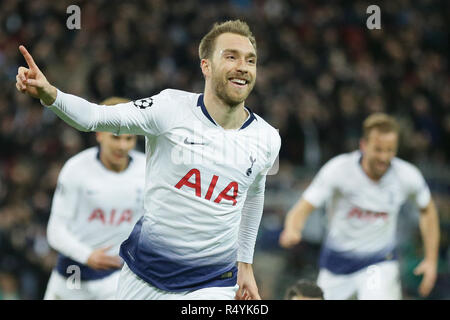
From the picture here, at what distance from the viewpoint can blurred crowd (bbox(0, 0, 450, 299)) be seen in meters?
10.4

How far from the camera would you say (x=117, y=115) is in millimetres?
3982

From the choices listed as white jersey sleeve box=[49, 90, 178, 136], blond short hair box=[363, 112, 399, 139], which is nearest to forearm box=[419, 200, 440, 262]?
blond short hair box=[363, 112, 399, 139]

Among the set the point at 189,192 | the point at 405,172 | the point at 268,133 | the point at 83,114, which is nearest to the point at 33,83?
the point at 83,114

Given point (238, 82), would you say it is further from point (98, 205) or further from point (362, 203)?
point (362, 203)

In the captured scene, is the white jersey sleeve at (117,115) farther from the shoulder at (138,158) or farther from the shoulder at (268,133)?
the shoulder at (138,158)

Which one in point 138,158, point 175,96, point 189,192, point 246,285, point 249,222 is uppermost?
point 138,158

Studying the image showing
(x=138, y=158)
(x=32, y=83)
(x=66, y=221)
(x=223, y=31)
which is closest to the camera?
(x=32, y=83)

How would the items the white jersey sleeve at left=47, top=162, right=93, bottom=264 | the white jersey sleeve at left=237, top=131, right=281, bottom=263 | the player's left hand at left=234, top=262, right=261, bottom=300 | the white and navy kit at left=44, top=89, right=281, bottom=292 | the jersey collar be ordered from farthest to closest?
the white jersey sleeve at left=47, top=162, right=93, bottom=264 < the white jersey sleeve at left=237, top=131, right=281, bottom=263 < the player's left hand at left=234, top=262, right=261, bottom=300 < the jersey collar < the white and navy kit at left=44, top=89, right=281, bottom=292

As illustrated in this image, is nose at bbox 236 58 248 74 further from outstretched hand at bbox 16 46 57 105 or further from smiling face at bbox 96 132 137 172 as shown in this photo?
smiling face at bbox 96 132 137 172

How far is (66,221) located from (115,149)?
2.51 ft

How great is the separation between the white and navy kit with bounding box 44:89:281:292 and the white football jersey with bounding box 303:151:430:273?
9.11 ft

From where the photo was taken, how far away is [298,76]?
1329 cm

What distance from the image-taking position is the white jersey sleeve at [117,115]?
3.77 meters
